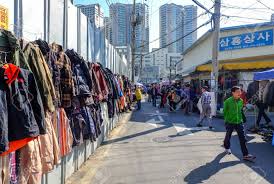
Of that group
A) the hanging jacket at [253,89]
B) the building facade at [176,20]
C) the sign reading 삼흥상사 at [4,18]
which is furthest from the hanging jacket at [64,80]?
the building facade at [176,20]

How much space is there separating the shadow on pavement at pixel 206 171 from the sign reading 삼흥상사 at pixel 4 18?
179 inches

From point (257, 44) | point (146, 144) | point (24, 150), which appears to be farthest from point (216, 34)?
point (24, 150)

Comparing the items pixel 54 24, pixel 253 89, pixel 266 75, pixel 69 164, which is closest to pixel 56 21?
pixel 54 24

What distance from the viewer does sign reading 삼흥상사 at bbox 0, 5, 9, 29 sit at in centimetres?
453

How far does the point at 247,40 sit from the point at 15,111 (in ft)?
79.7

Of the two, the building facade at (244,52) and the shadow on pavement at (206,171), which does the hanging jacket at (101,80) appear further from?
the building facade at (244,52)

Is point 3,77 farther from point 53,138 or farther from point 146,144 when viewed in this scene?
point 146,144

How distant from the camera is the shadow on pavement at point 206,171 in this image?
300 inches

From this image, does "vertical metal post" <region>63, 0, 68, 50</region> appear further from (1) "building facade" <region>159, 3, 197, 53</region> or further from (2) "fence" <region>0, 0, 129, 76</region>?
(1) "building facade" <region>159, 3, 197, 53</region>

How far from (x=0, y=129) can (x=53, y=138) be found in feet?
6.54

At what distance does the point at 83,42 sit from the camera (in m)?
9.55

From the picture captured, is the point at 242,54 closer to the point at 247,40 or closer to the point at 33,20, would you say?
the point at 247,40

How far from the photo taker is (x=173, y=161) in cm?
927

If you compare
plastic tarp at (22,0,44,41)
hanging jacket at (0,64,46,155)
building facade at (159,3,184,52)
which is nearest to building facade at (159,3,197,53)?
building facade at (159,3,184,52)
